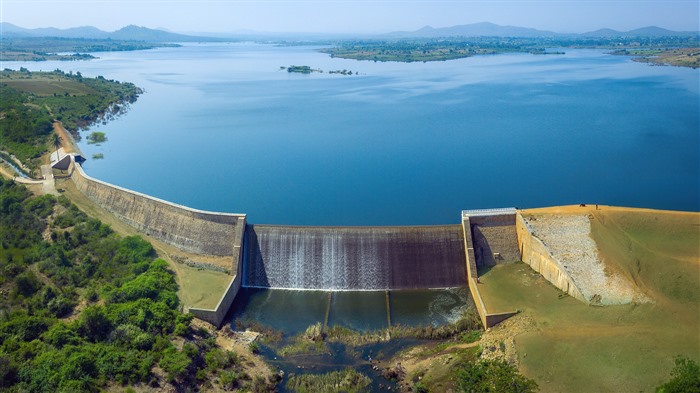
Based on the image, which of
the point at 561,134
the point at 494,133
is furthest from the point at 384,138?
the point at 561,134

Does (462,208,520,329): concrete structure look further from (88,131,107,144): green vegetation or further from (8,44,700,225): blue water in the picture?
(88,131,107,144): green vegetation

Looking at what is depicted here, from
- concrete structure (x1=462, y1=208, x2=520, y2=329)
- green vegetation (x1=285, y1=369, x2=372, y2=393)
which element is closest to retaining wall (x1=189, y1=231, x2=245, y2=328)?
green vegetation (x1=285, y1=369, x2=372, y2=393)

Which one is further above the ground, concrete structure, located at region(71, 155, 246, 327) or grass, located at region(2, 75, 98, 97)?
grass, located at region(2, 75, 98, 97)

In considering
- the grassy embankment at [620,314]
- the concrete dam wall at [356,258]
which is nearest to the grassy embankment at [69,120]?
the concrete dam wall at [356,258]

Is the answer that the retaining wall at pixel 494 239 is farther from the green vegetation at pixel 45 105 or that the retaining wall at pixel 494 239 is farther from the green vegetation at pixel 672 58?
the green vegetation at pixel 672 58

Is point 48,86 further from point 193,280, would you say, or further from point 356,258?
point 356,258

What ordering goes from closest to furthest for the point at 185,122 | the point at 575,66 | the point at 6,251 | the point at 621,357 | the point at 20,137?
the point at 621,357 < the point at 6,251 < the point at 20,137 < the point at 185,122 < the point at 575,66

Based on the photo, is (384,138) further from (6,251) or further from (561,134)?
(6,251)

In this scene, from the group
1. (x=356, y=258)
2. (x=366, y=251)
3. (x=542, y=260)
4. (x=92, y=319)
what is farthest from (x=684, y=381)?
(x=92, y=319)
